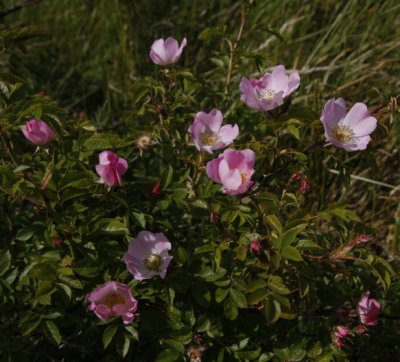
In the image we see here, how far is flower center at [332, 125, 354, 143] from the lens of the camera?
1.46m

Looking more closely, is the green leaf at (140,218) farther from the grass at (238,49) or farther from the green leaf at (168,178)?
the grass at (238,49)

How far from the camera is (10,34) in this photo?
54.2 inches

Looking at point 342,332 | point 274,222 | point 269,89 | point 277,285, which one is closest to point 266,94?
point 269,89

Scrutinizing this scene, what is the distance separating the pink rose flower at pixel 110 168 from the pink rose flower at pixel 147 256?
153 millimetres

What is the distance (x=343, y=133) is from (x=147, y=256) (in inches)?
23.5

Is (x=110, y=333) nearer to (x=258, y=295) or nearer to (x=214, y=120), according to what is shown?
(x=258, y=295)

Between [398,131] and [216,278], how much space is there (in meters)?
1.34

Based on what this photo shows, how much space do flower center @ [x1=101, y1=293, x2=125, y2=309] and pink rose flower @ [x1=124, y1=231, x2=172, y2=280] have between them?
0.20ft

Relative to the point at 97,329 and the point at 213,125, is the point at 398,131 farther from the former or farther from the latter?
the point at 97,329

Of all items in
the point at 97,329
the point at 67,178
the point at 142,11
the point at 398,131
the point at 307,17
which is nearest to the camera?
the point at 67,178

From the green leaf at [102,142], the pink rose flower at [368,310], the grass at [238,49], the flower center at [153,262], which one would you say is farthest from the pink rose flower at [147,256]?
the grass at [238,49]

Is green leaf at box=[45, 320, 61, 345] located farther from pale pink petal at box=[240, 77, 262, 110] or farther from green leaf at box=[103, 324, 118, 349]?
pale pink petal at box=[240, 77, 262, 110]

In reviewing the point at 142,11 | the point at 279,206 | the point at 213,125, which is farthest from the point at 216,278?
the point at 142,11

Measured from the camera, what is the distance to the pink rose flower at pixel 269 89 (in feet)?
4.82
